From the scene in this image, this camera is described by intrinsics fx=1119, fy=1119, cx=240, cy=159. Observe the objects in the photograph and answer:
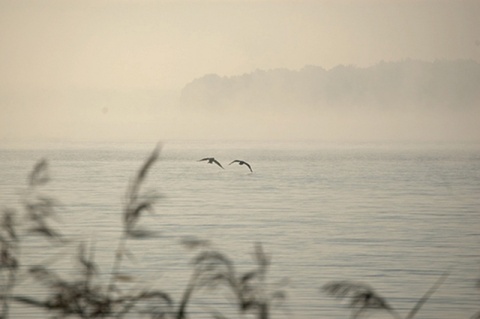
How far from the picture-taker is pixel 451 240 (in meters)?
22.8

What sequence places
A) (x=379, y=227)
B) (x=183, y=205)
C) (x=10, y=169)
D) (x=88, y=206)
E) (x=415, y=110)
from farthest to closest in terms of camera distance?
(x=415, y=110)
(x=10, y=169)
(x=183, y=205)
(x=88, y=206)
(x=379, y=227)

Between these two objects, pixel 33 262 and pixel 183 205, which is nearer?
pixel 33 262

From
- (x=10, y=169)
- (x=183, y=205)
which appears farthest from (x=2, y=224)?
(x=10, y=169)

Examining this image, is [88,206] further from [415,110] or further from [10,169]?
[415,110]

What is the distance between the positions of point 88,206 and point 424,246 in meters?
12.7

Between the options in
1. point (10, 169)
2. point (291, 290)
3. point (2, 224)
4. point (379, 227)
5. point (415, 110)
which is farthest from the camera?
point (415, 110)

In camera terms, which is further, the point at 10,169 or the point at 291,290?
the point at 10,169

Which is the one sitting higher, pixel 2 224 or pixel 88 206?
pixel 2 224

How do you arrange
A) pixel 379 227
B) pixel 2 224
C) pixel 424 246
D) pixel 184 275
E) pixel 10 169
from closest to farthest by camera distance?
pixel 2 224 < pixel 184 275 < pixel 424 246 < pixel 379 227 < pixel 10 169

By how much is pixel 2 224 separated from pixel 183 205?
29.7m

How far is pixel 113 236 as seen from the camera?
2253 cm

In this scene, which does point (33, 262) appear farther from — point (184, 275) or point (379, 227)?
point (379, 227)

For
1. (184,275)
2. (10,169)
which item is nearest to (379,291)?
(184,275)

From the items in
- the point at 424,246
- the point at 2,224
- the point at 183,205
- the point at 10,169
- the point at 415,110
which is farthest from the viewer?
the point at 415,110
